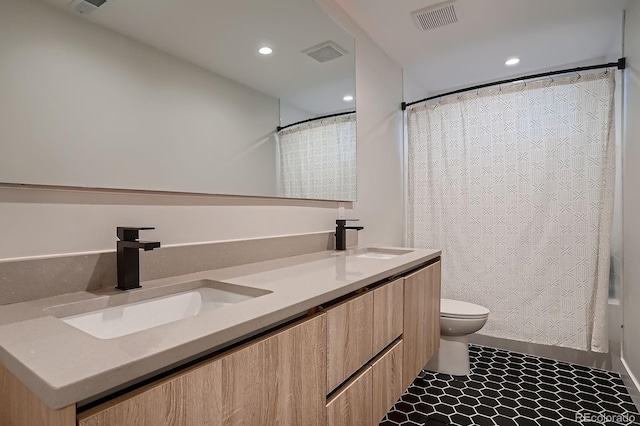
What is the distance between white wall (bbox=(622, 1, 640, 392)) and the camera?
73.6 inches

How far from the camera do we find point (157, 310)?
1.01 m

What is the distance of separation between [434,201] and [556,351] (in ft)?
4.51

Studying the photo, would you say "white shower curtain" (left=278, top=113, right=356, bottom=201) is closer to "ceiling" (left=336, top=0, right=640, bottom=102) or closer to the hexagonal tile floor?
"ceiling" (left=336, top=0, right=640, bottom=102)

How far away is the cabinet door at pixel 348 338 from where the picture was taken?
103cm

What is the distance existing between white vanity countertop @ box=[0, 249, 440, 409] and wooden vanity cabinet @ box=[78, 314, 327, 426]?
0.11 ft

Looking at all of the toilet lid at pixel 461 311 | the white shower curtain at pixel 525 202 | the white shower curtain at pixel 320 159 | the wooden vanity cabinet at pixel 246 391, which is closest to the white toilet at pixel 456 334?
the toilet lid at pixel 461 311

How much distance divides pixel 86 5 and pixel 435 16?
1953 millimetres

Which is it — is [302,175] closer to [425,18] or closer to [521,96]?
[425,18]

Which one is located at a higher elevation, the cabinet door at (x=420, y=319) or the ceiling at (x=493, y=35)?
the ceiling at (x=493, y=35)

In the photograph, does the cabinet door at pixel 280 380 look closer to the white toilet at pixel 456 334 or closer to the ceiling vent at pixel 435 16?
the white toilet at pixel 456 334

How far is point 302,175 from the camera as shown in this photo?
186 cm

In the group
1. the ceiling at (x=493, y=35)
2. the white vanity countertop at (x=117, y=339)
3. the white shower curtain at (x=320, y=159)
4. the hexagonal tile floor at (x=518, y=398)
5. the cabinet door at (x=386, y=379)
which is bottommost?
the hexagonal tile floor at (x=518, y=398)

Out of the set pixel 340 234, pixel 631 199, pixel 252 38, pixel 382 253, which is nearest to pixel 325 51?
pixel 252 38

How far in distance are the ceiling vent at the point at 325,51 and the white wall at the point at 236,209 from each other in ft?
0.68
